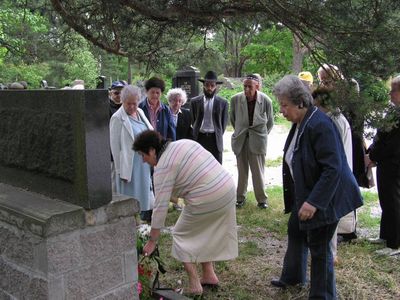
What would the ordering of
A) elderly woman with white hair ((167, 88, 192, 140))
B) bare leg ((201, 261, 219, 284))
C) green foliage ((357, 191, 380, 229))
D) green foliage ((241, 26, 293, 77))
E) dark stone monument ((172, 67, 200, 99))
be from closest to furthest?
bare leg ((201, 261, 219, 284)), green foliage ((357, 191, 380, 229)), elderly woman with white hair ((167, 88, 192, 140)), dark stone monument ((172, 67, 200, 99)), green foliage ((241, 26, 293, 77))

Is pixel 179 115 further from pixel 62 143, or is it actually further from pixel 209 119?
pixel 62 143

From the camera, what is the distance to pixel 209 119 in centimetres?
661

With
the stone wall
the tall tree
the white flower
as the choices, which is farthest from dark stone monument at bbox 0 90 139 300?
the tall tree

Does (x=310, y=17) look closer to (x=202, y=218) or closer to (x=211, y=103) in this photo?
(x=202, y=218)

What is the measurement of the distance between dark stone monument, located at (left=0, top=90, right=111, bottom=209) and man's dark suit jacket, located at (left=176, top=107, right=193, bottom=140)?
354cm

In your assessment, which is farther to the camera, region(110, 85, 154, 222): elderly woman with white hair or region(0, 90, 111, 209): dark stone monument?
region(110, 85, 154, 222): elderly woman with white hair

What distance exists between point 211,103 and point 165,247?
99.5 inches

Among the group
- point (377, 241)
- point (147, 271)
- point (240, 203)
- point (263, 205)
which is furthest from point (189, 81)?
point (147, 271)

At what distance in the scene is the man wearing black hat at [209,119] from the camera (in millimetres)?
6609

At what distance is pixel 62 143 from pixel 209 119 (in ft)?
13.9

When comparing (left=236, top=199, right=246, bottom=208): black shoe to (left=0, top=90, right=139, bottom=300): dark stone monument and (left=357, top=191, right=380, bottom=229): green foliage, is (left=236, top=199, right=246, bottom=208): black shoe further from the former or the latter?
(left=0, top=90, right=139, bottom=300): dark stone monument

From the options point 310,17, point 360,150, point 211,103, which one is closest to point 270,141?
point 211,103

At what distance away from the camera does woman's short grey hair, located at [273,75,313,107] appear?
3.12m

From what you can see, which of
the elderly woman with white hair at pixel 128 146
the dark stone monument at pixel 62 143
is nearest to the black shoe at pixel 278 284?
the elderly woman with white hair at pixel 128 146
